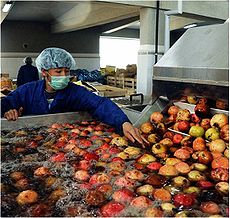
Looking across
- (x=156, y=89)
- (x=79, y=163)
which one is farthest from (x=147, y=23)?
(x=79, y=163)

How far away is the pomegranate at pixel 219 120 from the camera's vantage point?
1.83m

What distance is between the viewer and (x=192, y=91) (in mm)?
2100

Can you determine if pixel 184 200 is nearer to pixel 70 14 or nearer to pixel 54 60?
pixel 54 60

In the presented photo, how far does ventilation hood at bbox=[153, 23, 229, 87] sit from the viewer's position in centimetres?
166

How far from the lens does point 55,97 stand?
240cm

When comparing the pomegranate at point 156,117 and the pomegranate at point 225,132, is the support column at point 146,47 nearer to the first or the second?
the pomegranate at point 156,117

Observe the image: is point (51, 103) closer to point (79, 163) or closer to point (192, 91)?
point (79, 163)

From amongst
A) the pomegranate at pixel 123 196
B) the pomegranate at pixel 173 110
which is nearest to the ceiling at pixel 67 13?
the pomegranate at pixel 173 110

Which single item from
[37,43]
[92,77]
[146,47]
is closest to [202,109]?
[146,47]

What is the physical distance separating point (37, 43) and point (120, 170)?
894 centimetres

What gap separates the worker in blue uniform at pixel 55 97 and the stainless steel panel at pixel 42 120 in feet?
0.21

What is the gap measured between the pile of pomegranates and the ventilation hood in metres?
0.32

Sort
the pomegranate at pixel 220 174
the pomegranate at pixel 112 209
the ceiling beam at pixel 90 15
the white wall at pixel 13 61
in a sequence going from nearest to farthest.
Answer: the pomegranate at pixel 112 209 < the pomegranate at pixel 220 174 < the ceiling beam at pixel 90 15 < the white wall at pixel 13 61

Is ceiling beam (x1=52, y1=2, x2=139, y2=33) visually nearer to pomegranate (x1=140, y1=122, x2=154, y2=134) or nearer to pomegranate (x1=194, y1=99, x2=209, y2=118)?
pomegranate (x1=140, y1=122, x2=154, y2=134)
